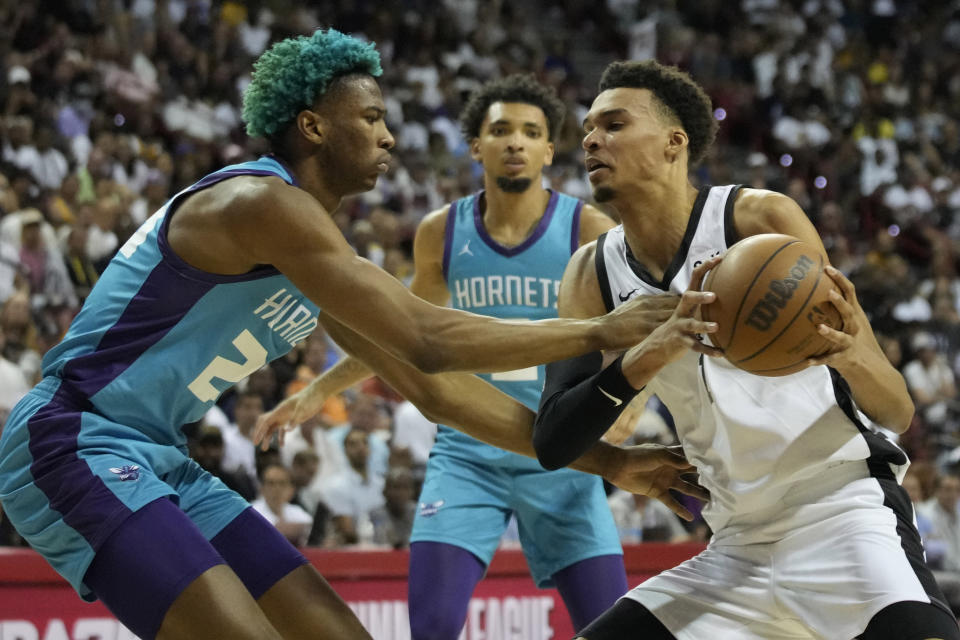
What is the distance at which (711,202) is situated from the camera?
3.59 metres

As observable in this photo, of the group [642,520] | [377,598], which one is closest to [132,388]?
[377,598]

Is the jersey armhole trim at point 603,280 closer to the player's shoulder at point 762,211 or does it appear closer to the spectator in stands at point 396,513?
the player's shoulder at point 762,211

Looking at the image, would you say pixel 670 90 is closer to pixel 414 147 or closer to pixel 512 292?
pixel 512 292

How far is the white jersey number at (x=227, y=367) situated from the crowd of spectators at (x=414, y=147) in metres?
3.45

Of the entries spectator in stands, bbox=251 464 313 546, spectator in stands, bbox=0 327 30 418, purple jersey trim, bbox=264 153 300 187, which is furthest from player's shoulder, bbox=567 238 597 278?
spectator in stands, bbox=0 327 30 418

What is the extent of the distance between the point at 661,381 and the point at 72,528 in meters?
1.74

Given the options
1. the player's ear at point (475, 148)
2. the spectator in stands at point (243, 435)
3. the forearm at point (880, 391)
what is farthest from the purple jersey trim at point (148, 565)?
the spectator in stands at point (243, 435)

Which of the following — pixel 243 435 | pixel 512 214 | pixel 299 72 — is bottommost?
pixel 243 435

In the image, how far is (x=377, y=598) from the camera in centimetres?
596

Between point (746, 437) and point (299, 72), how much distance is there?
5.50ft

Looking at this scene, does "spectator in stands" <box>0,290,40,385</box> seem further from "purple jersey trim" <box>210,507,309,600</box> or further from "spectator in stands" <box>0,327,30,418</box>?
"purple jersey trim" <box>210,507,309,600</box>

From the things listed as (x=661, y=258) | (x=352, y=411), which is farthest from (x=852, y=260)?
(x=661, y=258)

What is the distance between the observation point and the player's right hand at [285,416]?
4414 millimetres

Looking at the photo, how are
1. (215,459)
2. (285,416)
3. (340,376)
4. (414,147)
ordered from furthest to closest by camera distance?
(414,147), (215,459), (340,376), (285,416)
